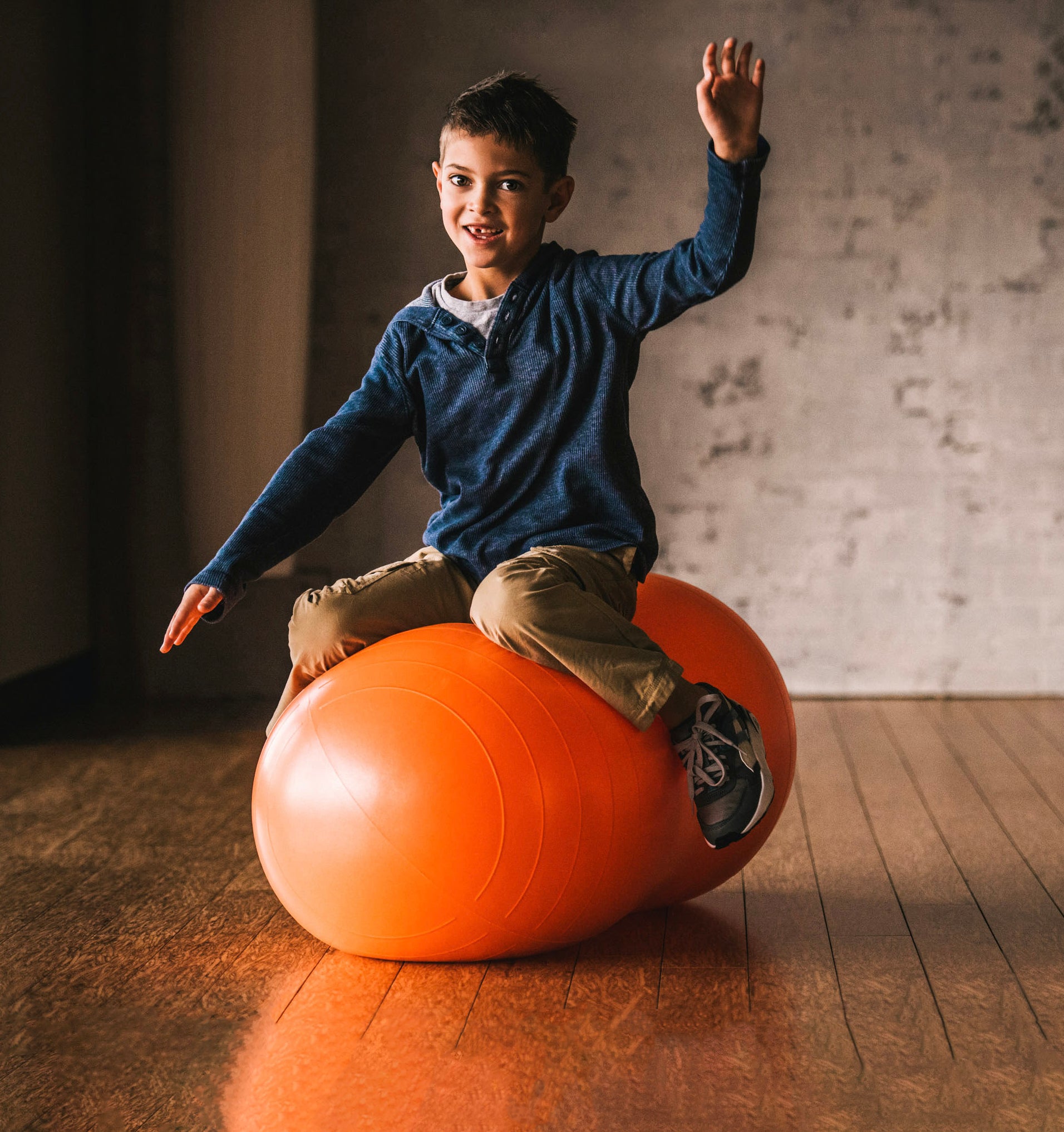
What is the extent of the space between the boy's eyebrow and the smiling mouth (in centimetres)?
8

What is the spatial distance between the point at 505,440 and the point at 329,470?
0.32 m

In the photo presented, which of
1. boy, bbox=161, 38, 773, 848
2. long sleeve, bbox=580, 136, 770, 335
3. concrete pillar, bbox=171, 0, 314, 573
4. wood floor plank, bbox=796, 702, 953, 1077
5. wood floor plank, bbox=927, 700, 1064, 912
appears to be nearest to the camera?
wood floor plank, bbox=796, 702, 953, 1077

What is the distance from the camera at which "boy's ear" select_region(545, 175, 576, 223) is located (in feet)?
6.58

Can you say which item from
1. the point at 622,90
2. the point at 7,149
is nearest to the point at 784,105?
the point at 622,90

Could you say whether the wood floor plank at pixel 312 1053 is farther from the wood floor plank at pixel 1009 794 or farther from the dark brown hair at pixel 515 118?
the dark brown hair at pixel 515 118

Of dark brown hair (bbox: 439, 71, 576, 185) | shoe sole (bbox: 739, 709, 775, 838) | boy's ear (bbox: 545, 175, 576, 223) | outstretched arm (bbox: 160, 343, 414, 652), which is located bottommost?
shoe sole (bbox: 739, 709, 775, 838)

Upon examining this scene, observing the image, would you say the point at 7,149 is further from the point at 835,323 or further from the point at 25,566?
the point at 835,323

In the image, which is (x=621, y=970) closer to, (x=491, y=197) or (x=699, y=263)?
(x=699, y=263)

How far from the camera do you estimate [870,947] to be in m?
1.92

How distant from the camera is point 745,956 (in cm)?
188

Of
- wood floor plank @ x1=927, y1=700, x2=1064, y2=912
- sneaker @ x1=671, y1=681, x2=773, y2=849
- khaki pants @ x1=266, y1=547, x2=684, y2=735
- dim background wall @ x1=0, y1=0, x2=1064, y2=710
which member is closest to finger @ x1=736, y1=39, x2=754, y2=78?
khaki pants @ x1=266, y1=547, x2=684, y2=735

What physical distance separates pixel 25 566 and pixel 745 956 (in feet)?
9.11

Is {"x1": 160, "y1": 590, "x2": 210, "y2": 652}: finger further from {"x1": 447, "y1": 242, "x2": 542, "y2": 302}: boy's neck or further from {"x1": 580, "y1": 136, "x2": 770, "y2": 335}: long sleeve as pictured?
{"x1": 580, "y1": 136, "x2": 770, "y2": 335}: long sleeve

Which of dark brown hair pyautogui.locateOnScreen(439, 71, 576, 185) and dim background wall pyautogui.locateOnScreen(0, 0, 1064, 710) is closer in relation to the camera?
dark brown hair pyautogui.locateOnScreen(439, 71, 576, 185)
